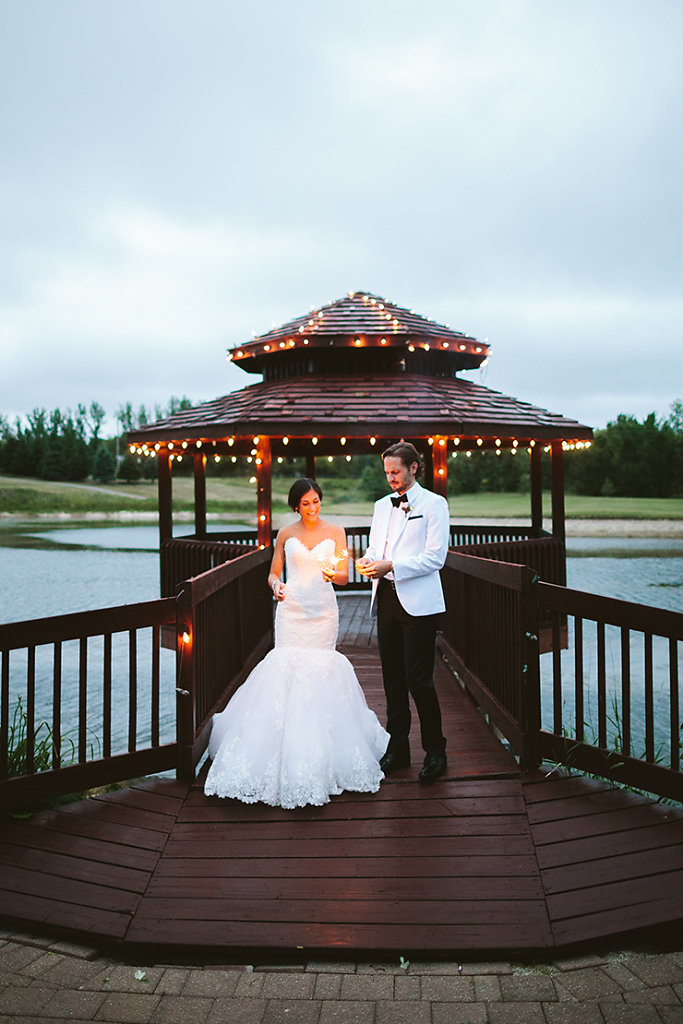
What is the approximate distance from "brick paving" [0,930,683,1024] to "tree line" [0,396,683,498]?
1450cm

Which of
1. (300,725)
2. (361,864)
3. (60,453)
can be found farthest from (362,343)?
(60,453)

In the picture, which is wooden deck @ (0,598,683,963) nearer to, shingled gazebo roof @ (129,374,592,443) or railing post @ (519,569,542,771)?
railing post @ (519,569,542,771)

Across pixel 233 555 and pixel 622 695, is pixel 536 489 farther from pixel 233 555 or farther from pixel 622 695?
pixel 622 695

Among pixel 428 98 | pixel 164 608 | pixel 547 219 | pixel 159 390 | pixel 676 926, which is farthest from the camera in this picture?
pixel 159 390

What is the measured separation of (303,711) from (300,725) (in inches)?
3.5

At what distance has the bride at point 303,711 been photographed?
3986mm

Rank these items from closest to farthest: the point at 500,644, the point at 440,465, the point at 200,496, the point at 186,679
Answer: the point at 186,679
the point at 500,644
the point at 440,465
the point at 200,496

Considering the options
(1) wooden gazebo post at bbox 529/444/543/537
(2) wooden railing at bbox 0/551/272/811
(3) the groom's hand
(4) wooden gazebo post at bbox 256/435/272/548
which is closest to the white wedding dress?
(2) wooden railing at bbox 0/551/272/811

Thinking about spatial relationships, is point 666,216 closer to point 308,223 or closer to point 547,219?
point 547,219

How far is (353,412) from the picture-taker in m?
9.71

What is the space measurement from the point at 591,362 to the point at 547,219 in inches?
1213

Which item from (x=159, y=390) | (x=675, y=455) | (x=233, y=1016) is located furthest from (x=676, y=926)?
(x=159, y=390)

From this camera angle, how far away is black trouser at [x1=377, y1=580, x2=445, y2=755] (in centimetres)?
405

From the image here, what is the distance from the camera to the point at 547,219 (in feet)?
246
